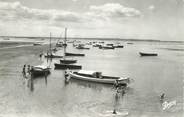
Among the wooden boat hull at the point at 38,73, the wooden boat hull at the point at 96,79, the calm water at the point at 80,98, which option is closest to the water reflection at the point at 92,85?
the calm water at the point at 80,98

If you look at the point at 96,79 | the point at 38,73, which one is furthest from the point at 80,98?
the point at 38,73

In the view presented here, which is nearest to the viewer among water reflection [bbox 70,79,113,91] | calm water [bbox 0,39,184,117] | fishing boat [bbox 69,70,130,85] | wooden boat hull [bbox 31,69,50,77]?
calm water [bbox 0,39,184,117]

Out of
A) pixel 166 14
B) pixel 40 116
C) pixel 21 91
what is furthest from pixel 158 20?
pixel 21 91

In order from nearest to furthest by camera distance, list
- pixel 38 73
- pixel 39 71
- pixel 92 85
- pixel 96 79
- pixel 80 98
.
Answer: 1. pixel 80 98
2. pixel 92 85
3. pixel 96 79
4. pixel 38 73
5. pixel 39 71

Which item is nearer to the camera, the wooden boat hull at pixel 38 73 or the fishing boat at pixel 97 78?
the fishing boat at pixel 97 78

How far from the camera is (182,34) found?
33.1 feet

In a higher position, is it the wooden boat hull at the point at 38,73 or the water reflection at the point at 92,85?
the wooden boat hull at the point at 38,73

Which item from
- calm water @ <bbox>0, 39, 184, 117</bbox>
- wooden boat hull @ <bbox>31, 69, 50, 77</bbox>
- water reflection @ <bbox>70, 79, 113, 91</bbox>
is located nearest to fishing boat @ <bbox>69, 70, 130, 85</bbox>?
water reflection @ <bbox>70, 79, 113, 91</bbox>

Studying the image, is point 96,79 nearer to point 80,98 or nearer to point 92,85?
point 92,85

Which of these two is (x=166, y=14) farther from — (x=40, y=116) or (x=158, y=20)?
(x=40, y=116)

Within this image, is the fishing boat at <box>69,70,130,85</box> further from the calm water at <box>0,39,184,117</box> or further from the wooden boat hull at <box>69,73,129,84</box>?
the calm water at <box>0,39,184,117</box>

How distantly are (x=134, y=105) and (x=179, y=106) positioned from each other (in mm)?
1871

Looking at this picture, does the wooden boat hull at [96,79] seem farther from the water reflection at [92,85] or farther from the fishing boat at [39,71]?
the fishing boat at [39,71]

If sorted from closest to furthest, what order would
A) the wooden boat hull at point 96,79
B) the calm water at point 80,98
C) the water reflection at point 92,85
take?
the calm water at point 80,98 < the water reflection at point 92,85 < the wooden boat hull at point 96,79
